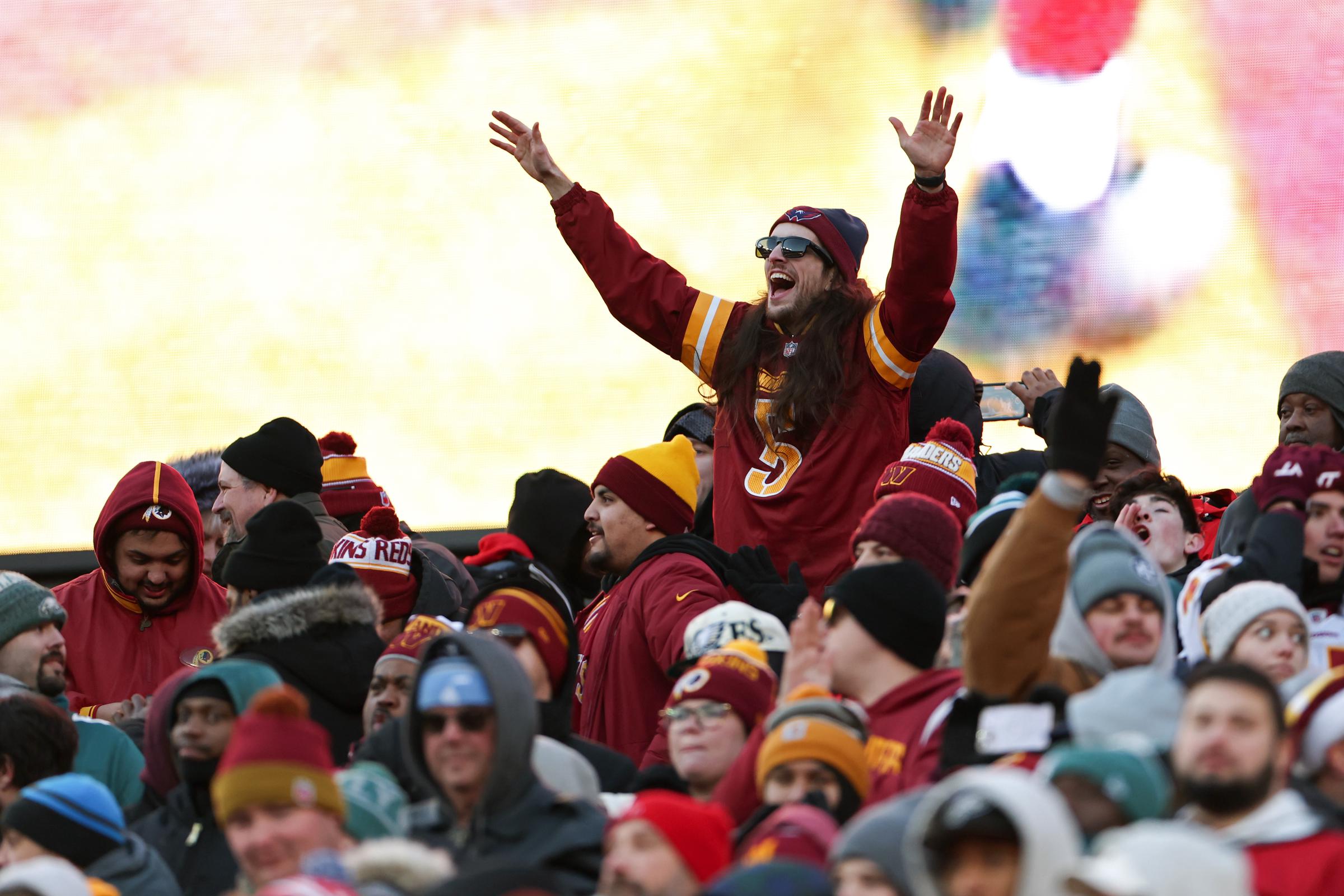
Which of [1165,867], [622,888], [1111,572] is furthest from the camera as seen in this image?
[1111,572]

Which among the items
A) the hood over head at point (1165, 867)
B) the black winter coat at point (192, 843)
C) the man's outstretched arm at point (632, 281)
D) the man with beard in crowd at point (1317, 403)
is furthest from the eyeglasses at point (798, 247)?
the hood over head at point (1165, 867)

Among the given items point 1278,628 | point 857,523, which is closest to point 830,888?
point 1278,628

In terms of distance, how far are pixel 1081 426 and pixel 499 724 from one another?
110 cm

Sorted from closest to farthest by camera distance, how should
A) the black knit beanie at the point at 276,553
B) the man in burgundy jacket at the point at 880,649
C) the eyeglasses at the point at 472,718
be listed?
the eyeglasses at the point at 472,718 → the man in burgundy jacket at the point at 880,649 → the black knit beanie at the point at 276,553

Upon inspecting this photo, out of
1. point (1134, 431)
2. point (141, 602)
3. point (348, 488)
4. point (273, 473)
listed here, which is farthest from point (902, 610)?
point (348, 488)

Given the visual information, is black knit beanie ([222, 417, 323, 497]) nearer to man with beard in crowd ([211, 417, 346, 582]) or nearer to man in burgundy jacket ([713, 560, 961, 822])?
man with beard in crowd ([211, 417, 346, 582])

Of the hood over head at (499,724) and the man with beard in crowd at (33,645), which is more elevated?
the man with beard in crowd at (33,645)

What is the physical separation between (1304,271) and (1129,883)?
5.06 meters

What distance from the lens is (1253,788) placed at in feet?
9.48

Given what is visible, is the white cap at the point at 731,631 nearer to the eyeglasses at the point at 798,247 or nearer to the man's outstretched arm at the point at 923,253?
the man's outstretched arm at the point at 923,253

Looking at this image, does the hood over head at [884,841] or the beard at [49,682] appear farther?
the beard at [49,682]

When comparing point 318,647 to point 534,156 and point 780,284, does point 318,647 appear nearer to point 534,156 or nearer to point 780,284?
point 780,284

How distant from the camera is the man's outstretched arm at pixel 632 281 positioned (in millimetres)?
5305

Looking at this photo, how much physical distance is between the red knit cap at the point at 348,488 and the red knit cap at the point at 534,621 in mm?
1933
